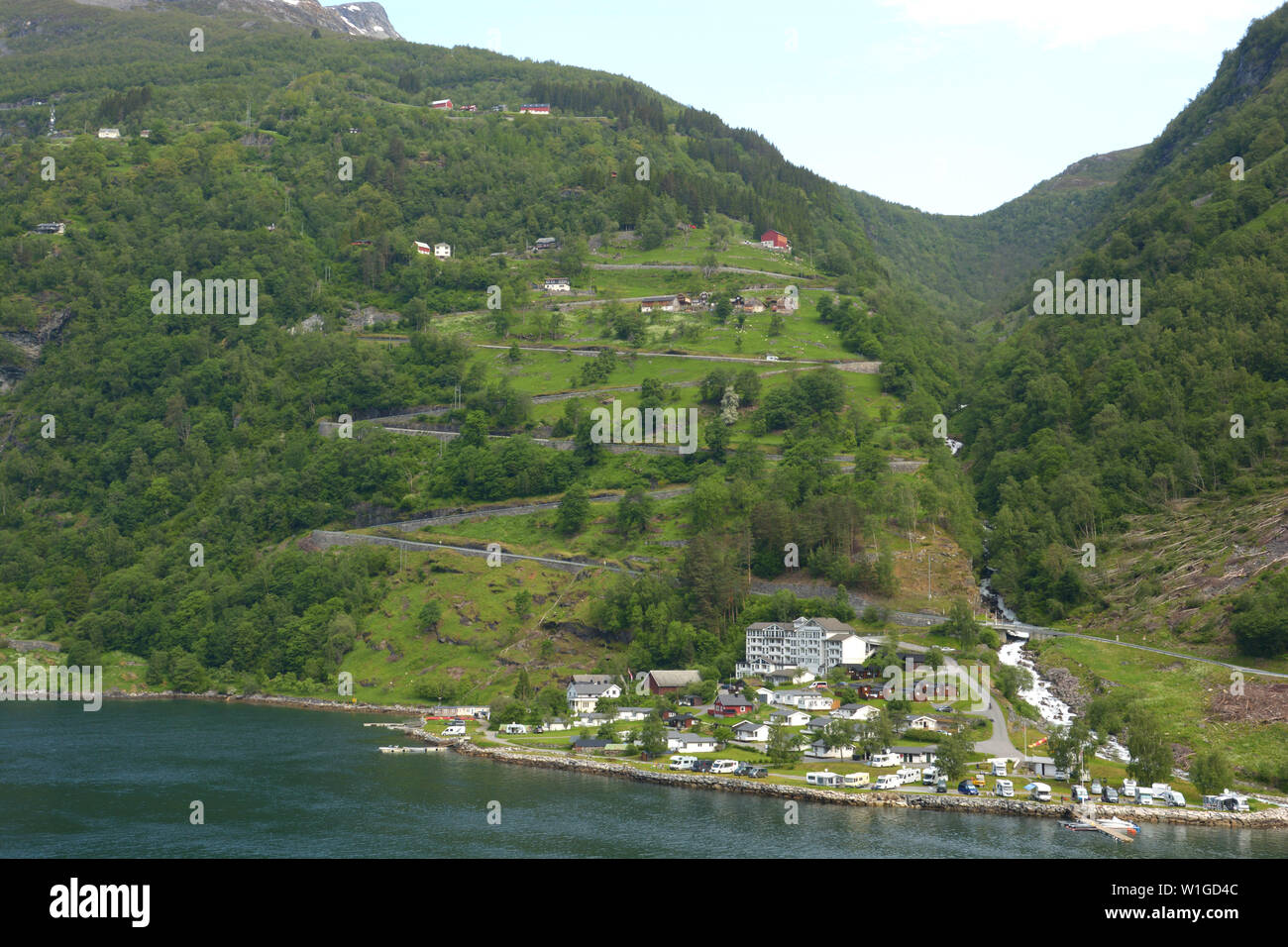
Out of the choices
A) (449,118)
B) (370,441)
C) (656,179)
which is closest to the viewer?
(370,441)

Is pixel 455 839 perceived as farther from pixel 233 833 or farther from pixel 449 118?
pixel 449 118

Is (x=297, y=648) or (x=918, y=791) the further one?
(x=297, y=648)

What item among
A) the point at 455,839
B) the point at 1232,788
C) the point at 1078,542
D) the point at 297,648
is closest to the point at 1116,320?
the point at 1078,542

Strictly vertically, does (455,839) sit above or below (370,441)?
below

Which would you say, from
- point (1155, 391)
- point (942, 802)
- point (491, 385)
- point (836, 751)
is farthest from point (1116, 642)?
point (491, 385)

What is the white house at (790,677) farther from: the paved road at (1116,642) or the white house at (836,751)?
the paved road at (1116,642)

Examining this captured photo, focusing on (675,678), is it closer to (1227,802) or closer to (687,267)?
(1227,802)
